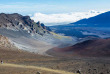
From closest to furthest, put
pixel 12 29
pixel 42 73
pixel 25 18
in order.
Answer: pixel 42 73 < pixel 12 29 < pixel 25 18

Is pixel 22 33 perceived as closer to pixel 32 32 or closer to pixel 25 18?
pixel 32 32

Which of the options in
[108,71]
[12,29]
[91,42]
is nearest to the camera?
[108,71]

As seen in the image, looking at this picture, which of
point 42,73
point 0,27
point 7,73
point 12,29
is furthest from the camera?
point 12,29

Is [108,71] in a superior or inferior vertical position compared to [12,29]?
inferior

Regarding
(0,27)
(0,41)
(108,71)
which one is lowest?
(108,71)

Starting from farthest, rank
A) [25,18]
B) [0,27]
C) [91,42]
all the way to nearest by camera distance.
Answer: [25,18] < [0,27] < [91,42]

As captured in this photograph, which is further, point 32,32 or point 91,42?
point 32,32

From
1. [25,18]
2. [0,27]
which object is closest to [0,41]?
[0,27]

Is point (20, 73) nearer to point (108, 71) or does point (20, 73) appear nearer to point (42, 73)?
point (42, 73)

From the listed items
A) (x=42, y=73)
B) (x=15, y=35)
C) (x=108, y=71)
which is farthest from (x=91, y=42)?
(x=42, y=73)
